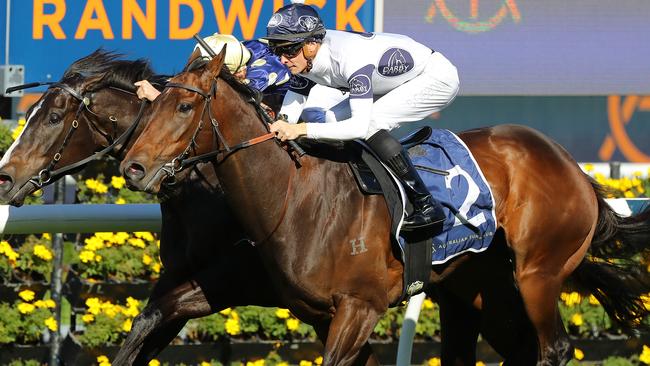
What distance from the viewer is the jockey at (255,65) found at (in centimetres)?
519

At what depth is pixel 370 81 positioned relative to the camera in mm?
4406

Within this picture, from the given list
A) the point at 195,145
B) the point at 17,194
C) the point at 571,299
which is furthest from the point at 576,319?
the point at 17,194

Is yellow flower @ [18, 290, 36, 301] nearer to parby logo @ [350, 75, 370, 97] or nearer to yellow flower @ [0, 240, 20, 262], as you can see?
yellow flower @ [0, 240, 20, 262]

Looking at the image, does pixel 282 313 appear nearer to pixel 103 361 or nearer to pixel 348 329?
pixel 103 361

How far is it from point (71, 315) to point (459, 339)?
196 centimetres

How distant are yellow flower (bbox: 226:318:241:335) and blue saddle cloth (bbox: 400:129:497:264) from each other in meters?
1.63

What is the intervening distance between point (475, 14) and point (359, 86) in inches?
133

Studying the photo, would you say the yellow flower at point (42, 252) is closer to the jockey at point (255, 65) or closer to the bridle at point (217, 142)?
the jockey at point (255, 65)

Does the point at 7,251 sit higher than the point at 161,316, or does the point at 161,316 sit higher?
the point at 161,316

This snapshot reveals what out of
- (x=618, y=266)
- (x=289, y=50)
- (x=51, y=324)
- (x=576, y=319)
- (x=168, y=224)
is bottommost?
(x=576, y=319)

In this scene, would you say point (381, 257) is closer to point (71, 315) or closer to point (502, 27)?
point (71, 315)

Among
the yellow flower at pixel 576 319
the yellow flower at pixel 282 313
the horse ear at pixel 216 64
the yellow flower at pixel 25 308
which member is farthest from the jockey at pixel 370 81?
the yellow flower at pixel 576 319

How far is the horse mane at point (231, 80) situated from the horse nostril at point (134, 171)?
0.45 meters

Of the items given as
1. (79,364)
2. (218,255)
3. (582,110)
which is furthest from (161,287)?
(582,110)
